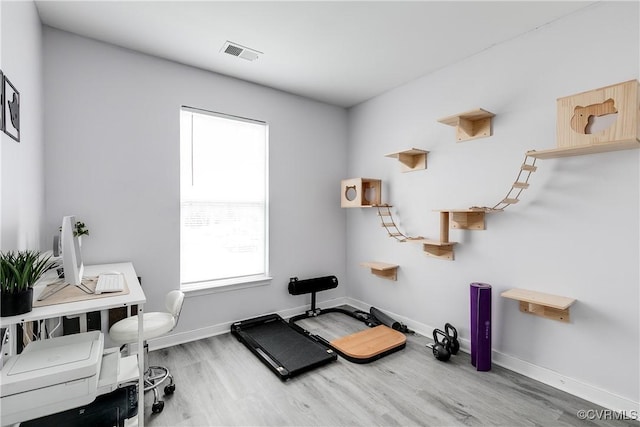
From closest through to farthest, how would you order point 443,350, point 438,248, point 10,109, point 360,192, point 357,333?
1. point 10,109
2. point 443,350
3. point 438,248
4. point 357,333
5. point 360,192

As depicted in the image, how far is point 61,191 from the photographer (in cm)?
233

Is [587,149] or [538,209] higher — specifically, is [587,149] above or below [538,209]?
above

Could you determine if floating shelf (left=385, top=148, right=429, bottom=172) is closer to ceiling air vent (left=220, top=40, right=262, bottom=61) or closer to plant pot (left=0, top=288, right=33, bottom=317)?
ceiling air vent (left=220, top=40, right=262, bottom=61)

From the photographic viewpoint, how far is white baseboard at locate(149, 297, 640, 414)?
1.90 m

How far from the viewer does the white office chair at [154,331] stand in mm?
1863

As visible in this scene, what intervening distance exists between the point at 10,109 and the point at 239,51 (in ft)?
5.32

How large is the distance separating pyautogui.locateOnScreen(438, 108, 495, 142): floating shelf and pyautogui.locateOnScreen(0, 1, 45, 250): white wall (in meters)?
2.75

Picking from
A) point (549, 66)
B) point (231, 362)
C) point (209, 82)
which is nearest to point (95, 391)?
point (231, 362)

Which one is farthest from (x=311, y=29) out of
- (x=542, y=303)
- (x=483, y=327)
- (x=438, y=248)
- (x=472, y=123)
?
(x=483, y=327)

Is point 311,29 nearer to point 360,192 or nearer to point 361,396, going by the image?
point 360,192

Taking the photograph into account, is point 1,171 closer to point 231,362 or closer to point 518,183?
point 231,362

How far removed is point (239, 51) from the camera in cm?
258

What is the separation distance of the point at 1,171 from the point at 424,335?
3297mm

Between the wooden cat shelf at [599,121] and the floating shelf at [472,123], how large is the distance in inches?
22.1
